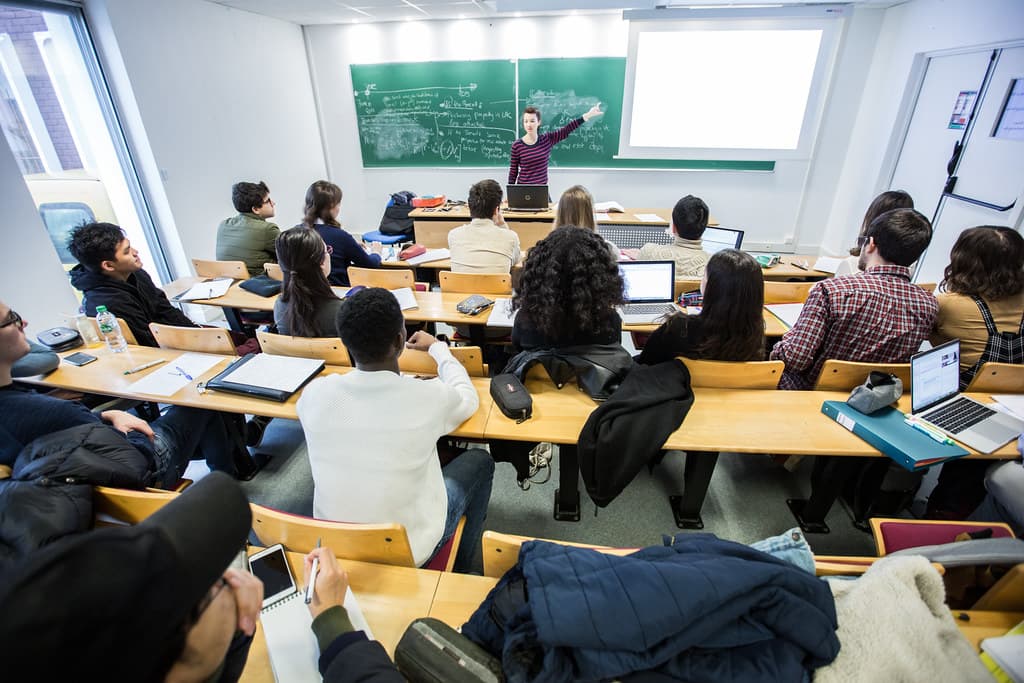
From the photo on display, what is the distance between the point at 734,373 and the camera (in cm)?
189

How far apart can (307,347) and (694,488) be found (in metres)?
2.00

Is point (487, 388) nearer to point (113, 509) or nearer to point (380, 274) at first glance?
point (113, 509)

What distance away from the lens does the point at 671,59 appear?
517 cm

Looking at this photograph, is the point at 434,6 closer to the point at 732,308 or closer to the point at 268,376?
the point at 268,376

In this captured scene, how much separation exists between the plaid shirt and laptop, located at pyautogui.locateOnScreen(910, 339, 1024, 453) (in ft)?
0.56

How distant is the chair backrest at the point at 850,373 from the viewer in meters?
1.83

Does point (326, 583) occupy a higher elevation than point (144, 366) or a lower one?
higher

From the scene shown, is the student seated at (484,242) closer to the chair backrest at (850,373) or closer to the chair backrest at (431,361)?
the chair backrest at (431,361)

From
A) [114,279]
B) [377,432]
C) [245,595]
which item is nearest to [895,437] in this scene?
[377,432]

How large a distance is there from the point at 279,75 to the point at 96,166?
98.8 inches

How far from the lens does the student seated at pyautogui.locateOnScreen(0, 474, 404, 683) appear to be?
1.38ft

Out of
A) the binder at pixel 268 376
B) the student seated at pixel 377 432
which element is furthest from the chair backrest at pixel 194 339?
the student seated at pixel 377 432

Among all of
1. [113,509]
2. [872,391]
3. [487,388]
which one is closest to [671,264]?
[872,391]

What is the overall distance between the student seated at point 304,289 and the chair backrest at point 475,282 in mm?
875
